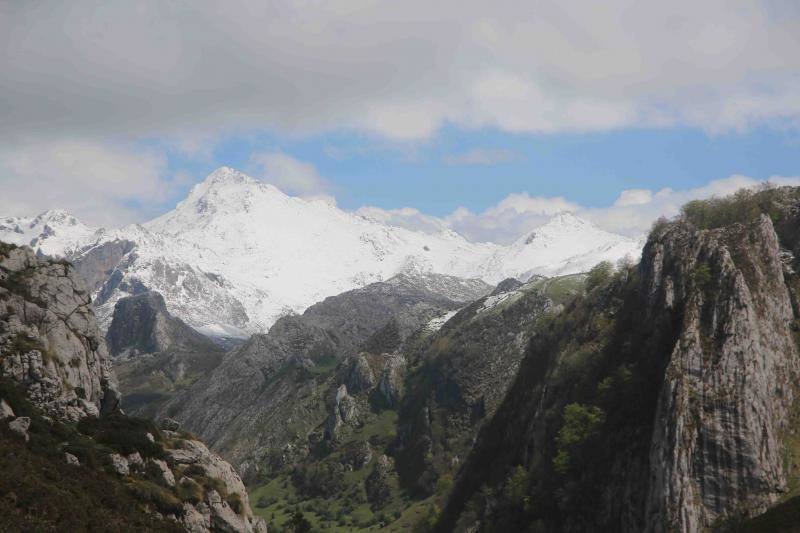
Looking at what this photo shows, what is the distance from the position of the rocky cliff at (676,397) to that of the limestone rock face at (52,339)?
238 feet

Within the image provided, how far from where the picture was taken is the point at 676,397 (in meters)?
108

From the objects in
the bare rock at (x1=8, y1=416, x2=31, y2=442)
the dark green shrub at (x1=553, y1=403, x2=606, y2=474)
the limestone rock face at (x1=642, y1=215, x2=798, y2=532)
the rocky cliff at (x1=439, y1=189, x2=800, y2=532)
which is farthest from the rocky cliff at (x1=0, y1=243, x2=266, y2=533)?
the limestone rock face at (x1=642, y1=215, x2=798, y2=532)

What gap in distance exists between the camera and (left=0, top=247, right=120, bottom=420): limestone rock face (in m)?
102

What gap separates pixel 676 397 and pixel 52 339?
8789 cm

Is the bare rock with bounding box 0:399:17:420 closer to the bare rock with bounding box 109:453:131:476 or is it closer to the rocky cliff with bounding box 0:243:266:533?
the rocky cliff with bounding box 0:243:266:533

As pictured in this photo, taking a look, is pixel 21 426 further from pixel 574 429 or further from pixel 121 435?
pixel 574 429

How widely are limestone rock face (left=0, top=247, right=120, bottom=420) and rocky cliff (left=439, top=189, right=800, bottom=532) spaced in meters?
72.4

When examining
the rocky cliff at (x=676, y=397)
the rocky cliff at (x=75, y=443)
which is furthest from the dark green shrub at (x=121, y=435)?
the rocky cliff at (x=676, y=397)

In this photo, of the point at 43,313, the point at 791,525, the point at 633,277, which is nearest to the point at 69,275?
the point at 43,313

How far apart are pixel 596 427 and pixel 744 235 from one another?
1537 inches

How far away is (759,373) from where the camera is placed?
109938 millimetres

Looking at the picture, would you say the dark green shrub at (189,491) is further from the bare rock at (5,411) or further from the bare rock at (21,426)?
the bare rock at (5,411)

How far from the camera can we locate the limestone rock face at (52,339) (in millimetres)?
102250

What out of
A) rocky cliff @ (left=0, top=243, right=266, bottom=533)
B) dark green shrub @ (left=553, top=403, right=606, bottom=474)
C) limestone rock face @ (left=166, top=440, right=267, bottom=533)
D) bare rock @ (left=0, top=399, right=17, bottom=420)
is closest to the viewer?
rocky cliff @ (left=0, top=243, right=266, bottom=533)
